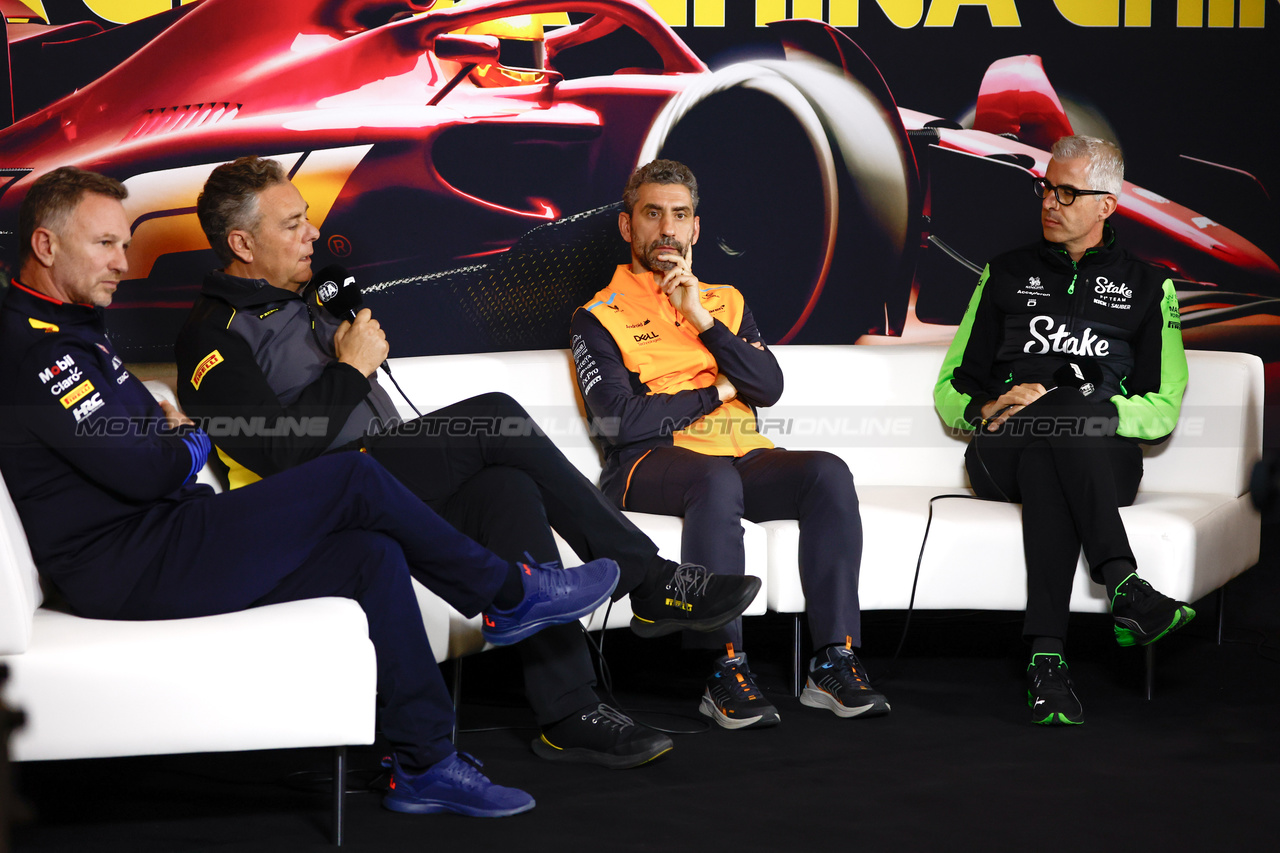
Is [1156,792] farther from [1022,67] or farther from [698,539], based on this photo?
[1022,67]

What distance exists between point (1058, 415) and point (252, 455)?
1815 millimetres

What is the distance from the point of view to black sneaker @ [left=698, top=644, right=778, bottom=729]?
259cm

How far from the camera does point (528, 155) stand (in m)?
3.88

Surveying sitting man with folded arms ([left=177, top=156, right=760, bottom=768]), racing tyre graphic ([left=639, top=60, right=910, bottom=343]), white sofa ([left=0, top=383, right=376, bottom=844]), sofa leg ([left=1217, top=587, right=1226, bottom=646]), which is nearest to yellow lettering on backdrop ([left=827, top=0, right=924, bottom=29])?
racing tyre graphic ([left=639, top=60, right=910, bottom=343])

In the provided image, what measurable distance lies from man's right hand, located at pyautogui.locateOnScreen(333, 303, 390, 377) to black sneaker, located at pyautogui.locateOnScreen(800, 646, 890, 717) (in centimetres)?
118

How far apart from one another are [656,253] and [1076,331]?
109cm

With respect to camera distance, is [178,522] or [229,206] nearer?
[178,522]

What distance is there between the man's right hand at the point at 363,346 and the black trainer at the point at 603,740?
846 mm

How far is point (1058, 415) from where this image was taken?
9.39 ft

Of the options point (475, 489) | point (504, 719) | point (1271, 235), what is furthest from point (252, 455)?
point (1271, 235)

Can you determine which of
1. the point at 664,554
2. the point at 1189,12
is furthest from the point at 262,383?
the point at 1189,12

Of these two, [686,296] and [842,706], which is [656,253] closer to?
[686,296]

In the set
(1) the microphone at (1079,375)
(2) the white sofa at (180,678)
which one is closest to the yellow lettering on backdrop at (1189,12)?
(1) the microphone at (1079,375)

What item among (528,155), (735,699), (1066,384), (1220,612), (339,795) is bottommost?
(1220,612)
